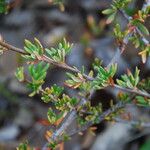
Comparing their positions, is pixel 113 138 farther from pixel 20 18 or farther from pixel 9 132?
pixel 20 18

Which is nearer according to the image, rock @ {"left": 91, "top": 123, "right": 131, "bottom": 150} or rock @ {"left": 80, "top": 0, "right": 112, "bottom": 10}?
rock @ {"left": 91, "top": 123, "right": 131, "bottom": 150}

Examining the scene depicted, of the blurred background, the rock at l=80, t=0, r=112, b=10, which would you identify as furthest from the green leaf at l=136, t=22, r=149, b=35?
the rock at l=80, t=0, r=112, b=10

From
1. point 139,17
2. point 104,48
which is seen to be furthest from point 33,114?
point 139,17

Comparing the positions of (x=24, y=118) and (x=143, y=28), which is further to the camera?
(x=24, y=118)

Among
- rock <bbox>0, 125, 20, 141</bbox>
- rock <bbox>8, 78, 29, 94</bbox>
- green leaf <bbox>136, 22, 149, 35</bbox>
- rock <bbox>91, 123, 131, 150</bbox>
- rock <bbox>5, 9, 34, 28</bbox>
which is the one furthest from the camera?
rock <bbox>5, 9, 34, 28</bbox>

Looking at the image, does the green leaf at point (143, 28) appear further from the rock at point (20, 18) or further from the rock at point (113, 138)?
the rock at point (20, 18)

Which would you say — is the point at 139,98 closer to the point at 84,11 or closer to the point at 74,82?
the point at 74,82

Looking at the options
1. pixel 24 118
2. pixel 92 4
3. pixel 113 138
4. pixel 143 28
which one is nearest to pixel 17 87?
pixel 24 118

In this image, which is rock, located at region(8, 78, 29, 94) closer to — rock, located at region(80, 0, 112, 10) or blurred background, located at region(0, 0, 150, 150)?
blurred background, located at region(0, 0, 150, 150)
